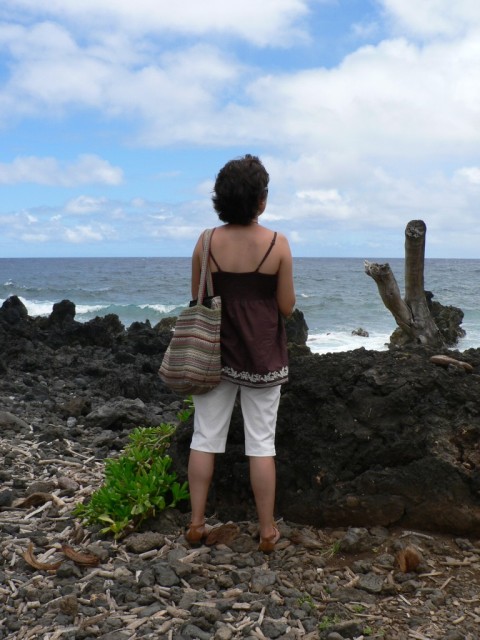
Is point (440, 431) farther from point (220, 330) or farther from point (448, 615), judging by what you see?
point (220, 330)

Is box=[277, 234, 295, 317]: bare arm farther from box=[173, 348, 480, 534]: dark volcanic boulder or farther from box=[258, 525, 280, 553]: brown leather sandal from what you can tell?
box=[258, 525, 280, 553]: brown leather sandal

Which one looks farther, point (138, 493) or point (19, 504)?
point (19, 504)

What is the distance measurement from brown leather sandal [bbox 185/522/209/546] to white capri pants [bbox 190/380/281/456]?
1.57ft

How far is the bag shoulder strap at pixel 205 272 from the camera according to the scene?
4340 millimetres

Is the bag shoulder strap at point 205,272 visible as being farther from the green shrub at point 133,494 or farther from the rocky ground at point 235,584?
the rocky ground at point 235,584

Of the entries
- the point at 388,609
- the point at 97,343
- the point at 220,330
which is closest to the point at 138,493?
the point at 220,330

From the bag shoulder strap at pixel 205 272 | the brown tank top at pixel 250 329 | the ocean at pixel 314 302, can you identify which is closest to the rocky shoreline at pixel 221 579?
the brown tank top at pixel 250 329

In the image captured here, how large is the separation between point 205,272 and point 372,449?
1522 millimetres

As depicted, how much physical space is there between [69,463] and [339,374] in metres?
2.75

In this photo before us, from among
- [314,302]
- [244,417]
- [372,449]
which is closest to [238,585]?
[244,417]

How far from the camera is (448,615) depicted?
3867mm

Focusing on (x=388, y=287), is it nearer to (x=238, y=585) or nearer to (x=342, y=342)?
(x=238, y=585)

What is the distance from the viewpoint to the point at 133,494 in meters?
4.81

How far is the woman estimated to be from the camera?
4.28 metres
